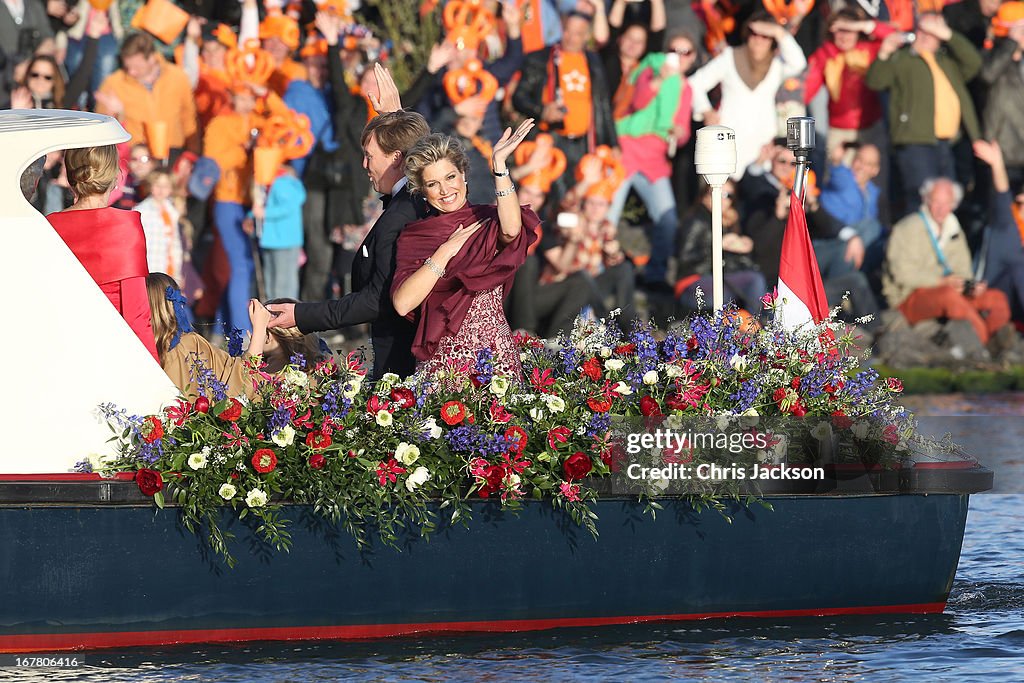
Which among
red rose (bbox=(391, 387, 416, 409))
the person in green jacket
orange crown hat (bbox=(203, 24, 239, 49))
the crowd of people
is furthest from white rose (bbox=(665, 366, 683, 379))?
orange crown hat (bbox=(203, 24, 239, 49))

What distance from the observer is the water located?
239 inches

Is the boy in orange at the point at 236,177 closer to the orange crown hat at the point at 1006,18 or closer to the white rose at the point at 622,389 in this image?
the orange crown hat at the point at 1006,18

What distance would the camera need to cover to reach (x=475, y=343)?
262 inches

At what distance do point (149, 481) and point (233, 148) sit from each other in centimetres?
678

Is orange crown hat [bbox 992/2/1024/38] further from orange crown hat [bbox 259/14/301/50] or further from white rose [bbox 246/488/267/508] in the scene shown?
white rose [bbox 246/488/267/508]

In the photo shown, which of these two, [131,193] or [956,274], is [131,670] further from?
[956,274]

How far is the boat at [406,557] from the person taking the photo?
244 inches

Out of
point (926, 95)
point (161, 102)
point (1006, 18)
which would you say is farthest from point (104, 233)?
point (1006, 18)

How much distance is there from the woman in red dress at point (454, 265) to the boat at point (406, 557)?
0.62m

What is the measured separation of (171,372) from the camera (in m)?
6.88

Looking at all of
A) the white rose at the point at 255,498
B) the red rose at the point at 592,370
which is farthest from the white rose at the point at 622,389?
the white rose at the point at 255,498

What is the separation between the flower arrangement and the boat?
69 millimetres

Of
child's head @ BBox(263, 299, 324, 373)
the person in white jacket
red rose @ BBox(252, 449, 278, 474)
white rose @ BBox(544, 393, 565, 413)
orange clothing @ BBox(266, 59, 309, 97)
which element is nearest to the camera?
red rose @ BBox(252, 449, 278, 474)

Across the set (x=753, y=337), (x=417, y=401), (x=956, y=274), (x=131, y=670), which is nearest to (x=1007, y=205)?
(x=956, y=274)
